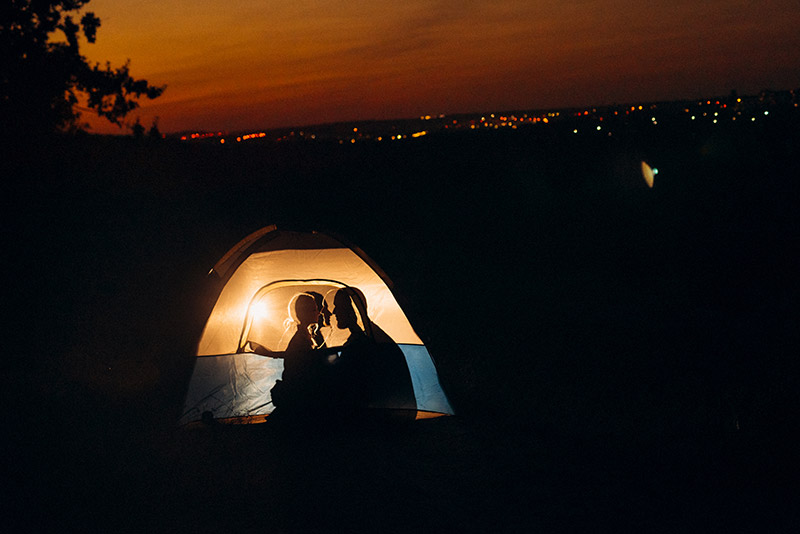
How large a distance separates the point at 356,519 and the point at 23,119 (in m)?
20.8

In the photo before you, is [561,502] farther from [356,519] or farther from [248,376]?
[248,376]

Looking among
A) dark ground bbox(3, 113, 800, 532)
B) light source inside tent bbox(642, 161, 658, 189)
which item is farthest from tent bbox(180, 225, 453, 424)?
light source inside tent bbox(642, 161, 658, 189)

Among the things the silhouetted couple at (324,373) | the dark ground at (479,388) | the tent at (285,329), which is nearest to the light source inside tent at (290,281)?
the tent at (285,329)

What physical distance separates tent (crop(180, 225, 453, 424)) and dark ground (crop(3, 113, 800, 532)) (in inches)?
10.5

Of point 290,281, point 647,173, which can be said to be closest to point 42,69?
point 290,281

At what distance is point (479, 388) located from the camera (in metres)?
7.79

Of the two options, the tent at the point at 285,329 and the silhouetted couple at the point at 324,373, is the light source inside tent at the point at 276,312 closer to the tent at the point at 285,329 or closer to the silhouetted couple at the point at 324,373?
the tent at the point at 285,329

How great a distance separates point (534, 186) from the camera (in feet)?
144

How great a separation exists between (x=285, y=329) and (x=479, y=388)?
2333mm

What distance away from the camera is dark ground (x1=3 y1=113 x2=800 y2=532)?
485cm

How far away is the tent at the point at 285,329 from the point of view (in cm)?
674

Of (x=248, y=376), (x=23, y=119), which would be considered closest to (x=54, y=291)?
(x=23, y=119)

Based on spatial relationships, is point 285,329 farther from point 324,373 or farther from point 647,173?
point 647,173

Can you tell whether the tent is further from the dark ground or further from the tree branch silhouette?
the tree branch silhouette
